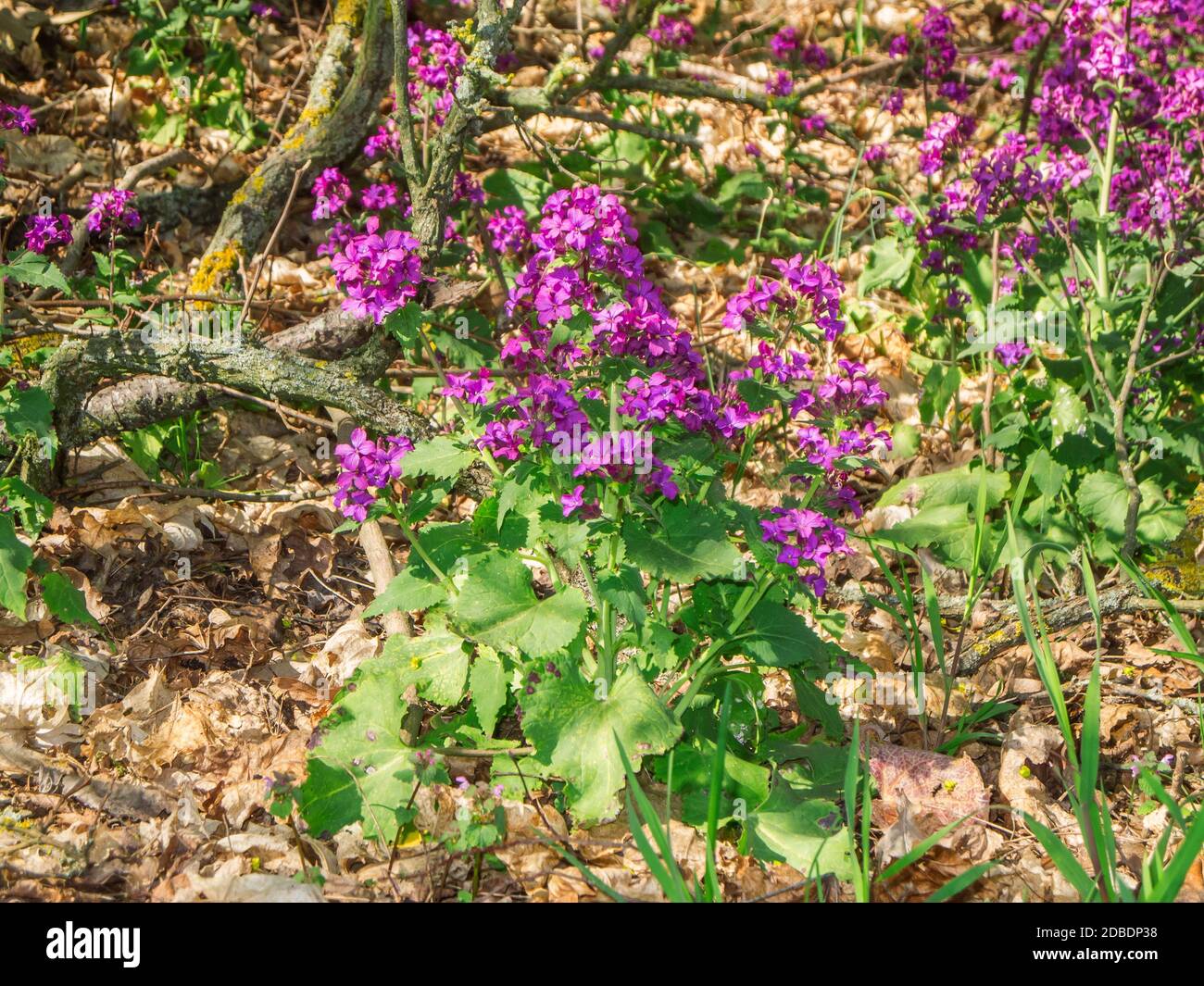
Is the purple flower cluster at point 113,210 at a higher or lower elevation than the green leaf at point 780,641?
higher

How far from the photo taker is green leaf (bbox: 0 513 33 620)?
2.99 meters

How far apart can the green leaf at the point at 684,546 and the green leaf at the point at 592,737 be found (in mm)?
338

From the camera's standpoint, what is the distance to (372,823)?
9.18 feet

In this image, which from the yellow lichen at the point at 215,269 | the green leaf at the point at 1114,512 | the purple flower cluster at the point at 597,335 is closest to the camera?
the purple flower cluster at the point at 597,335

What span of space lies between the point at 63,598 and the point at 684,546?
6.07 feet

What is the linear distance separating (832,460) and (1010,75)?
394cm

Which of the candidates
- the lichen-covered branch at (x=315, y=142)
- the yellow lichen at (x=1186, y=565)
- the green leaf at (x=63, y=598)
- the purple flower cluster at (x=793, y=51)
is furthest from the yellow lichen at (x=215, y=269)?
the yellow lichen at (x=1186, y=565)

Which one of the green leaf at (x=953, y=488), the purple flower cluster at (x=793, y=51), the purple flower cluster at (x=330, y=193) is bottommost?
the green leaf at (x=953, y=488)

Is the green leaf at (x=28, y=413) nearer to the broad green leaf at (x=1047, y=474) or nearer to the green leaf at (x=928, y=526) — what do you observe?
the green leaf at (x=928, y=526)

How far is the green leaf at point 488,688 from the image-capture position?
282 cm

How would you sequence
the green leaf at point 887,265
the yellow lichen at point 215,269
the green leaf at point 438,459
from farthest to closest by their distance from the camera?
the green leaf at point 887,265 < the yellow lichen at point 215,269 < the green leaf at point 438,459

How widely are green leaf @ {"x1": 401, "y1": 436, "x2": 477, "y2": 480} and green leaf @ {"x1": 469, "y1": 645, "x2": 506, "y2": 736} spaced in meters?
0.49

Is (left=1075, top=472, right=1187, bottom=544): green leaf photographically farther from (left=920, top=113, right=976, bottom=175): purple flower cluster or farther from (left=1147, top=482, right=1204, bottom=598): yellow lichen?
(left=920, top=113, right=976, bottom=175): purple flower cluster

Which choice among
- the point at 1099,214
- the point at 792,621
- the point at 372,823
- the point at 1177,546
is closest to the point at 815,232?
the point at 1099,214
